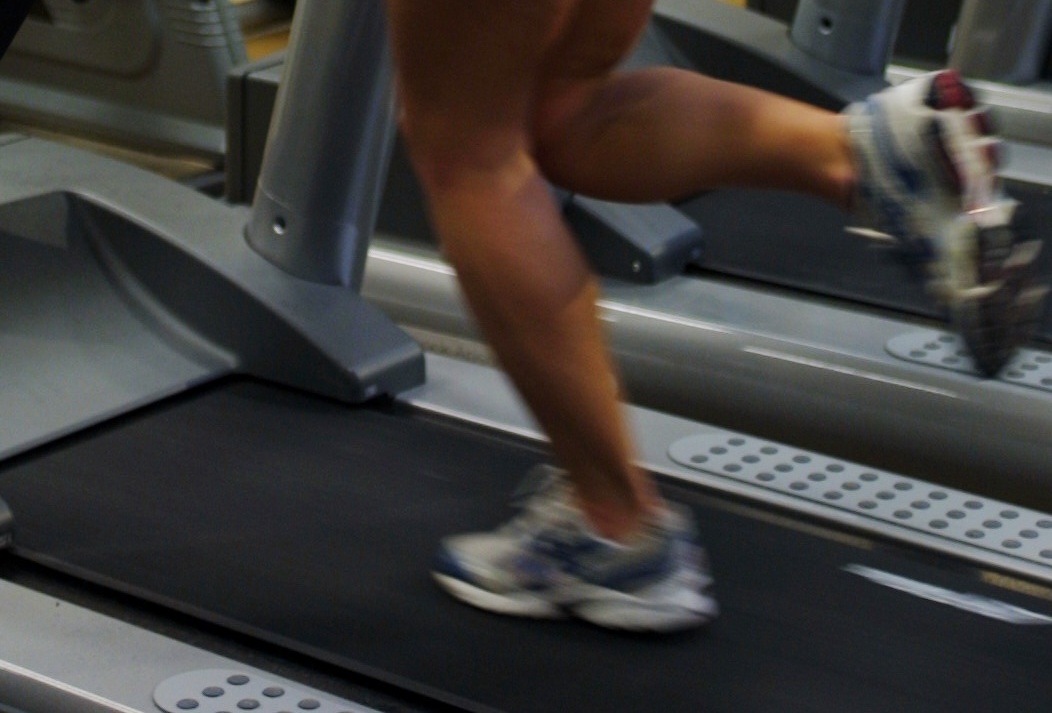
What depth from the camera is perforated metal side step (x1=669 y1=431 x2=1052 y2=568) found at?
65.7 inches

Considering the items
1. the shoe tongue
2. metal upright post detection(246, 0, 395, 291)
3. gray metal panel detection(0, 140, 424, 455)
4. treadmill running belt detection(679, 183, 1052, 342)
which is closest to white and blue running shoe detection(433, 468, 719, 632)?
the shoe tongue

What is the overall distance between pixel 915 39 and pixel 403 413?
2.44 metres

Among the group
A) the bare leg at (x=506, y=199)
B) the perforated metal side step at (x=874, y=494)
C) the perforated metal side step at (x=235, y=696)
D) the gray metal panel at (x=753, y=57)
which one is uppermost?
the bare leg at (x=506, y=199)

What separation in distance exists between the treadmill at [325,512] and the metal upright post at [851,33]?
4.00 feet

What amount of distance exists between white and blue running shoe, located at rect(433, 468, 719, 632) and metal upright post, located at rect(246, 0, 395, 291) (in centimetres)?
71

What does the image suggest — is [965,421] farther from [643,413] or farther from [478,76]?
[478,76]

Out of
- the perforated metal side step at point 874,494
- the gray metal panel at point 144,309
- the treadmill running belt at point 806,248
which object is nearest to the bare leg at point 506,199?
the perforated metal side step at point 874,494

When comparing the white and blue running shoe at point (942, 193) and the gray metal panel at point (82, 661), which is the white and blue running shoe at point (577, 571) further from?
the white and blue running shoe at point (942, 193)

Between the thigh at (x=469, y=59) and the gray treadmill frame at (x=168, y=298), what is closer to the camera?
the thigh at (x=469, y=59)

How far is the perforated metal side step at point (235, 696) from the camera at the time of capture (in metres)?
1.29

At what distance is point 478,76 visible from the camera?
1158 millimetres

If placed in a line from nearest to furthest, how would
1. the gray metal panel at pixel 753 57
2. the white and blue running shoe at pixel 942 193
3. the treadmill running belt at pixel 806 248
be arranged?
the white and blue running shoe at pixel 942 193
the treadmill running belt at pixel 806 248
the gray metal panel at pixel 753 57

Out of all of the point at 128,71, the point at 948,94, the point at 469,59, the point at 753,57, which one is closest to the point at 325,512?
the point at 469,59

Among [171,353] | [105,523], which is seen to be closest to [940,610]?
[105,523]
